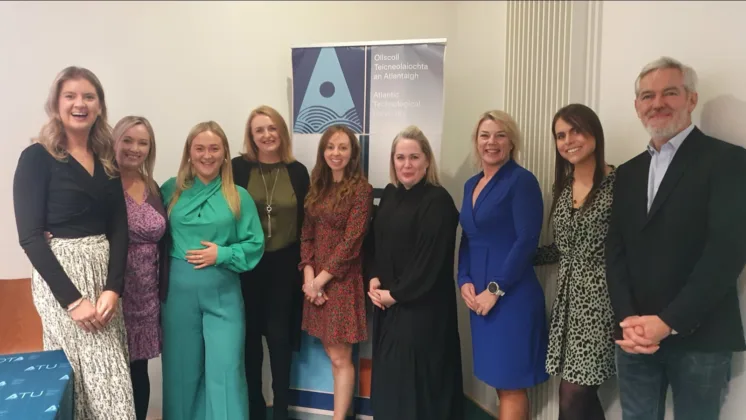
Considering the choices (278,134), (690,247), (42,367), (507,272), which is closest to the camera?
(690,247)

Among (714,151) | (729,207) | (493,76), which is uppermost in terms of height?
(493,76)

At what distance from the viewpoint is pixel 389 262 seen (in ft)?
7.41

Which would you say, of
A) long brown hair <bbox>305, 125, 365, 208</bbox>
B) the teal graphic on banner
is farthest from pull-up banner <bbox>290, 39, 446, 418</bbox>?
long brown hair <bbox>305, 125, 365, 208</bbox>

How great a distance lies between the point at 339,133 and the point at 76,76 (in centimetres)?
114

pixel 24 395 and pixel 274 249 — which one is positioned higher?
pixel 274 249

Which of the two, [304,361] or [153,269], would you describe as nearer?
[153,269]

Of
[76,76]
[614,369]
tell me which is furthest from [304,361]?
[76,76]

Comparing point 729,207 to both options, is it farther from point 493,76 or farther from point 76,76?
point 76,76

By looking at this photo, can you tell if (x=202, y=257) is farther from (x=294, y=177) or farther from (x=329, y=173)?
(x=329, y=173)

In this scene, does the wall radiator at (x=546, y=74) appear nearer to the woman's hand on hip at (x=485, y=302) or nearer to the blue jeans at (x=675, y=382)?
the woman's hand on hip at (x=485, y=302)

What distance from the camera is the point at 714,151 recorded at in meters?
1.56

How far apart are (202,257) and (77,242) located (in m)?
0.49

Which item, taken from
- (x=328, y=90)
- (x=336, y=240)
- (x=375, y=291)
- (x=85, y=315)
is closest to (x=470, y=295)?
(x=375, y=291)

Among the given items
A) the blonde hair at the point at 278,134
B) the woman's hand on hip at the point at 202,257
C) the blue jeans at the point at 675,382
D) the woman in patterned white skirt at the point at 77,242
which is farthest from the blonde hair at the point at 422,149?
the woman in patterned white skirt at the point at 77,242
